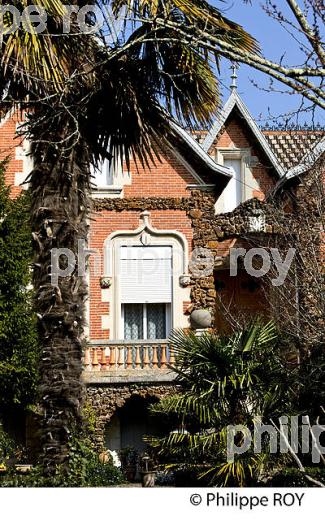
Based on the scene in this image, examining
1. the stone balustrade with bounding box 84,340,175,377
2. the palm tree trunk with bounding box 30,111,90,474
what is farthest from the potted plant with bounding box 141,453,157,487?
the palm tree trunk with bounding box 30,111,90,474

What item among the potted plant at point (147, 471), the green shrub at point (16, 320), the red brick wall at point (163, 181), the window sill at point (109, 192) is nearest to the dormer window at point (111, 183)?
the window sill at point (109, 192)

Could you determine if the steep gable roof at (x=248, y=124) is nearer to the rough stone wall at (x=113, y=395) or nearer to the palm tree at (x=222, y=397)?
the rough stone wall at (x=113, y=395)

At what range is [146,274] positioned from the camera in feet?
71.1

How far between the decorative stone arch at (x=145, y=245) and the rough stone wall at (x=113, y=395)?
1.60 m

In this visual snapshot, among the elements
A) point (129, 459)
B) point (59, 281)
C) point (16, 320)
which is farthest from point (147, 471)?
point (59, 281)

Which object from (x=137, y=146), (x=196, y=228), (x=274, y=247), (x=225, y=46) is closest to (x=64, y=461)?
(x=137, y=146)

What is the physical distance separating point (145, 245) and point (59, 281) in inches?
406

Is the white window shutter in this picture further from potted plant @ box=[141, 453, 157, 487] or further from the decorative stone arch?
potted plant @ box=[141, 453, 157, 487]

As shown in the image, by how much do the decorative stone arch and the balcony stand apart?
39.9 inches

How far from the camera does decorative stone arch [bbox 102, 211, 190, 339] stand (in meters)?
21.4

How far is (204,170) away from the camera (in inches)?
867

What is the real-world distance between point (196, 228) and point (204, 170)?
141 cm
